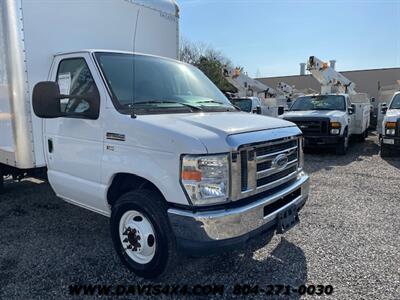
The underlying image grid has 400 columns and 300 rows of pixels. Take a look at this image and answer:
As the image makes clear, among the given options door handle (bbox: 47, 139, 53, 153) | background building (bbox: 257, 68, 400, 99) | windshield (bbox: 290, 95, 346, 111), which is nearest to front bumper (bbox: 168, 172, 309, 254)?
door handle (bbox: 47, 139, 53, 153)

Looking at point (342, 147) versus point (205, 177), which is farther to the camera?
point (342, 147)

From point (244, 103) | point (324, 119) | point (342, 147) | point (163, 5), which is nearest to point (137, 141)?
point (163, 5)

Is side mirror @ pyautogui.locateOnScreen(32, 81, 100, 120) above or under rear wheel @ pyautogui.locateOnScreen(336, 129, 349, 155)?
above

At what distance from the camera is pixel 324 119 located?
1013 centimetres

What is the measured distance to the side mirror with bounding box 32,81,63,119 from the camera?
330 centimetres

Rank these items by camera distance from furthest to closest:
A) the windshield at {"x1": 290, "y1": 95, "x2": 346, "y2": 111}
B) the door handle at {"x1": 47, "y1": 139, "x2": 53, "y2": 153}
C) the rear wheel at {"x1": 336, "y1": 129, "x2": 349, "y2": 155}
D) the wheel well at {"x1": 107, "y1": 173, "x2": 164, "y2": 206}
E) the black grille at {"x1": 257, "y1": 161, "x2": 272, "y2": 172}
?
1. the windshield at {"x1": 290, "y1": 95, "x2": 346, "y2": 111}
2. the rear wheel at {"x1": 336, "y1": 129, "x2": 349, "y2": 155}
3. the door handle at {"x1": 47, "y1": 139, "x2": 53, "y2": 153}
4. the wheel well at {"x1": 107, "y1": 173, "x2": 164, "y2": 206}
5. the black grille at {"x1": 257, "y1": 161, "x2": 272, "y2": 172}

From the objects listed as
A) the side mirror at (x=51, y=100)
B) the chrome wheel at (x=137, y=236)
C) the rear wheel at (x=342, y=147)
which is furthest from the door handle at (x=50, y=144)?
the rear wheel at (x=342, y=147)

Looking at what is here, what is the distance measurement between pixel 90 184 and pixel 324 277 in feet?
8.44

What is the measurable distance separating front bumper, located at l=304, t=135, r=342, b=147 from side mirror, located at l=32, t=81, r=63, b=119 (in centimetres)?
845

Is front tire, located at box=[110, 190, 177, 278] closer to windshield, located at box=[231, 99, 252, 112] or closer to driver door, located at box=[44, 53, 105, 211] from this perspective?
driver door, located at box=[44, 53, 105, 211]

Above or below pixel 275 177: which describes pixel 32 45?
above

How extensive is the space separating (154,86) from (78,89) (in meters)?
0.84

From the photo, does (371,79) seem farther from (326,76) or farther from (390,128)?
(390,128)

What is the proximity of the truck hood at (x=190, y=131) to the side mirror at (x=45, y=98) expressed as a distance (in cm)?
87
